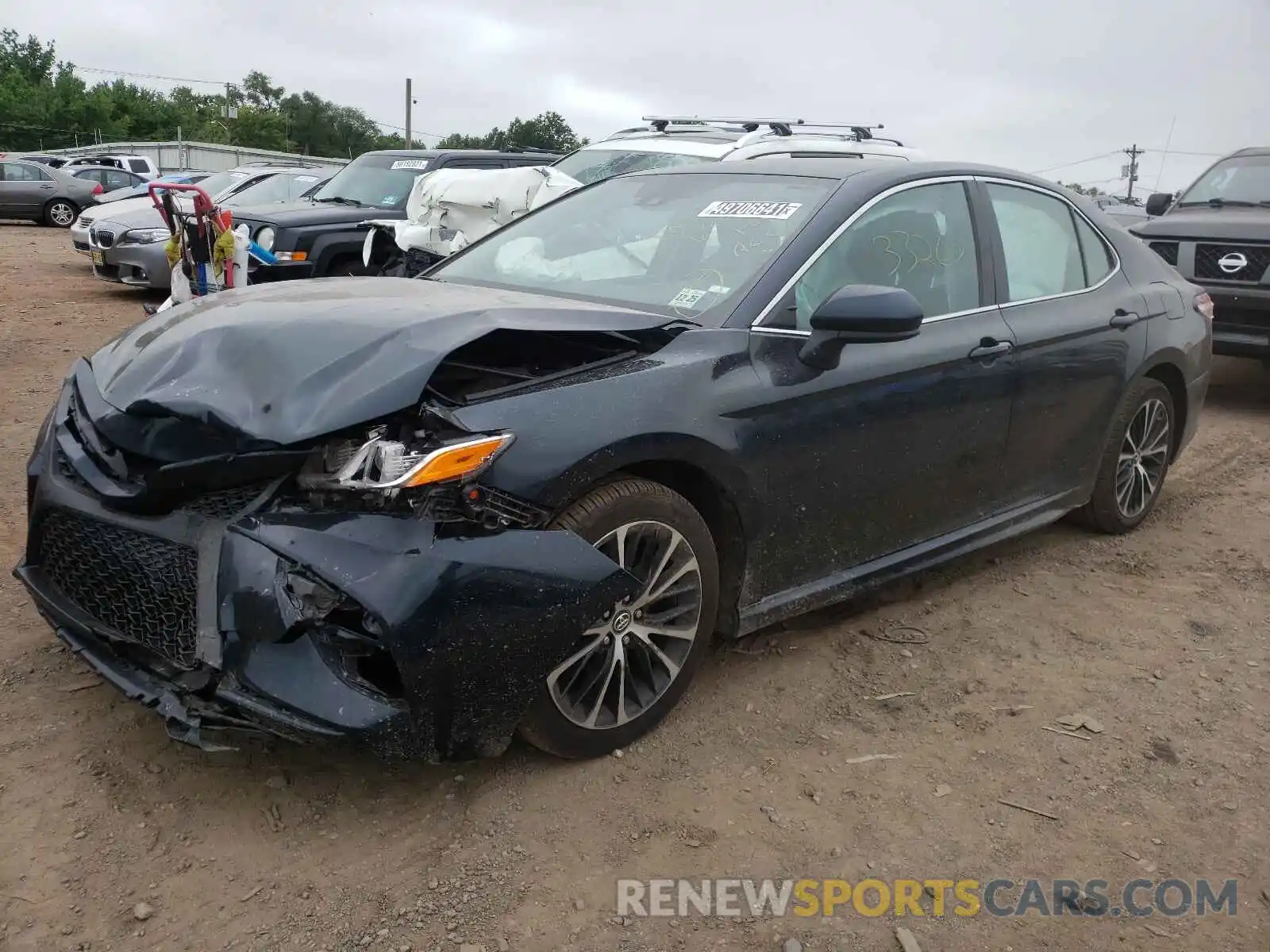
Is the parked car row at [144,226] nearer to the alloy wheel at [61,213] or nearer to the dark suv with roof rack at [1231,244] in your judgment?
the dark suv with roof rack at [1231,244]

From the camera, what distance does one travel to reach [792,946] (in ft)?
7.50

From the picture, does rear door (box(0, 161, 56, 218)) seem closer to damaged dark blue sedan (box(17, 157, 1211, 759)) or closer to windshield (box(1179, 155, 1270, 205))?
windshield (box(1179, 155, 1270, 205))

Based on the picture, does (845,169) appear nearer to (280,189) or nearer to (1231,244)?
(1231,244)

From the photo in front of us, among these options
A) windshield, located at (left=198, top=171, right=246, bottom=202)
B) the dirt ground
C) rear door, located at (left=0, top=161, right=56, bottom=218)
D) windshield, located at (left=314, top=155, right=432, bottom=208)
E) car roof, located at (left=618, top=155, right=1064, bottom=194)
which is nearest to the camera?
the dirt ground

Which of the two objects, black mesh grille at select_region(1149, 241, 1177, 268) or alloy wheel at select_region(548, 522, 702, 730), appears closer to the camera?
alloy wheel at select_region(548, 522, 702, 730)

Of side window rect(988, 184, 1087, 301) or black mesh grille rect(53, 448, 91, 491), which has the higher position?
side window rect(988, 184, 1087, 301)

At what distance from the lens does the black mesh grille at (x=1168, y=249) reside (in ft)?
26.6

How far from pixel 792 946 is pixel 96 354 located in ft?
8.86

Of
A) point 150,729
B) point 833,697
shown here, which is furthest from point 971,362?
point 150,729

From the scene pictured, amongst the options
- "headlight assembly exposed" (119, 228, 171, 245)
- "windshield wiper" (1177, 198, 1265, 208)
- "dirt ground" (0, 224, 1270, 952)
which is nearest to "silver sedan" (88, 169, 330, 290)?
"headlight assembly exposed" (119, 228, 171, 245)

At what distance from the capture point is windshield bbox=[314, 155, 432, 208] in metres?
10.1

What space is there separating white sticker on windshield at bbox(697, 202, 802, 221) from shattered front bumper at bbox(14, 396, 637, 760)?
146cm

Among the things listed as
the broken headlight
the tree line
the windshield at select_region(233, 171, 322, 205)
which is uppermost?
the tree line

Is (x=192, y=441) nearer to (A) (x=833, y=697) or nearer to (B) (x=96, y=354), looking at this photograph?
(B) (x=96, y=354)
